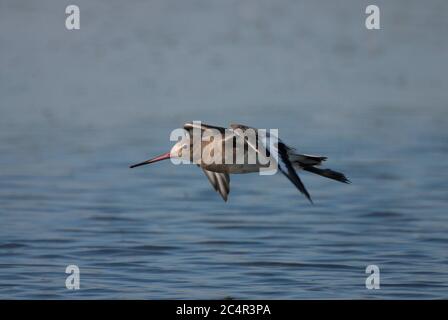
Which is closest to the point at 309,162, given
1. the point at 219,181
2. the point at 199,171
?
the point at 219,181

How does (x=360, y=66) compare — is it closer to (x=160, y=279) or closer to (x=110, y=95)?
(x=110, y=95)

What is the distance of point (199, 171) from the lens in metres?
13.9

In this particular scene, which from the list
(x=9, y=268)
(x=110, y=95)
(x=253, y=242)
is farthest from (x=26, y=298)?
(x=110, y=95)

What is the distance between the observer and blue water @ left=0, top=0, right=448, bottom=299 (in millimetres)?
9484

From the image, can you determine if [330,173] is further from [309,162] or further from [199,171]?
[199,171]

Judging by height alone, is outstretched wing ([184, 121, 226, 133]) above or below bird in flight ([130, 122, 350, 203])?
above

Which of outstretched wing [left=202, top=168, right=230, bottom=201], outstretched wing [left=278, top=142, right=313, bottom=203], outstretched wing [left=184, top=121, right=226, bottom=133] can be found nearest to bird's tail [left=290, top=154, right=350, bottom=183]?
outstretched wing [left=278, top=142, right=313, bottom=203]

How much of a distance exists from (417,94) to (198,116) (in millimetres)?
3626

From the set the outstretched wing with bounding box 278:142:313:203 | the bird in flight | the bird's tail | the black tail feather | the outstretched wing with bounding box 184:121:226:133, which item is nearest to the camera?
the outstretched wing with bounding box 278:142:313:203

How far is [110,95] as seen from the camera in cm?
1580

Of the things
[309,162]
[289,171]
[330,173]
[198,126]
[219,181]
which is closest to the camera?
[289,171]

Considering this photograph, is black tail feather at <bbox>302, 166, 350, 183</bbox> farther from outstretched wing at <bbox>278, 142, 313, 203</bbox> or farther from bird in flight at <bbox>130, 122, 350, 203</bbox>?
outstretched wing at <bbox>278, 142, 313, 203</bbox>

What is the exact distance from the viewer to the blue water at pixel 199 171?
31.1 ft

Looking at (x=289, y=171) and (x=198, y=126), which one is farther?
(x=198, y=126)
